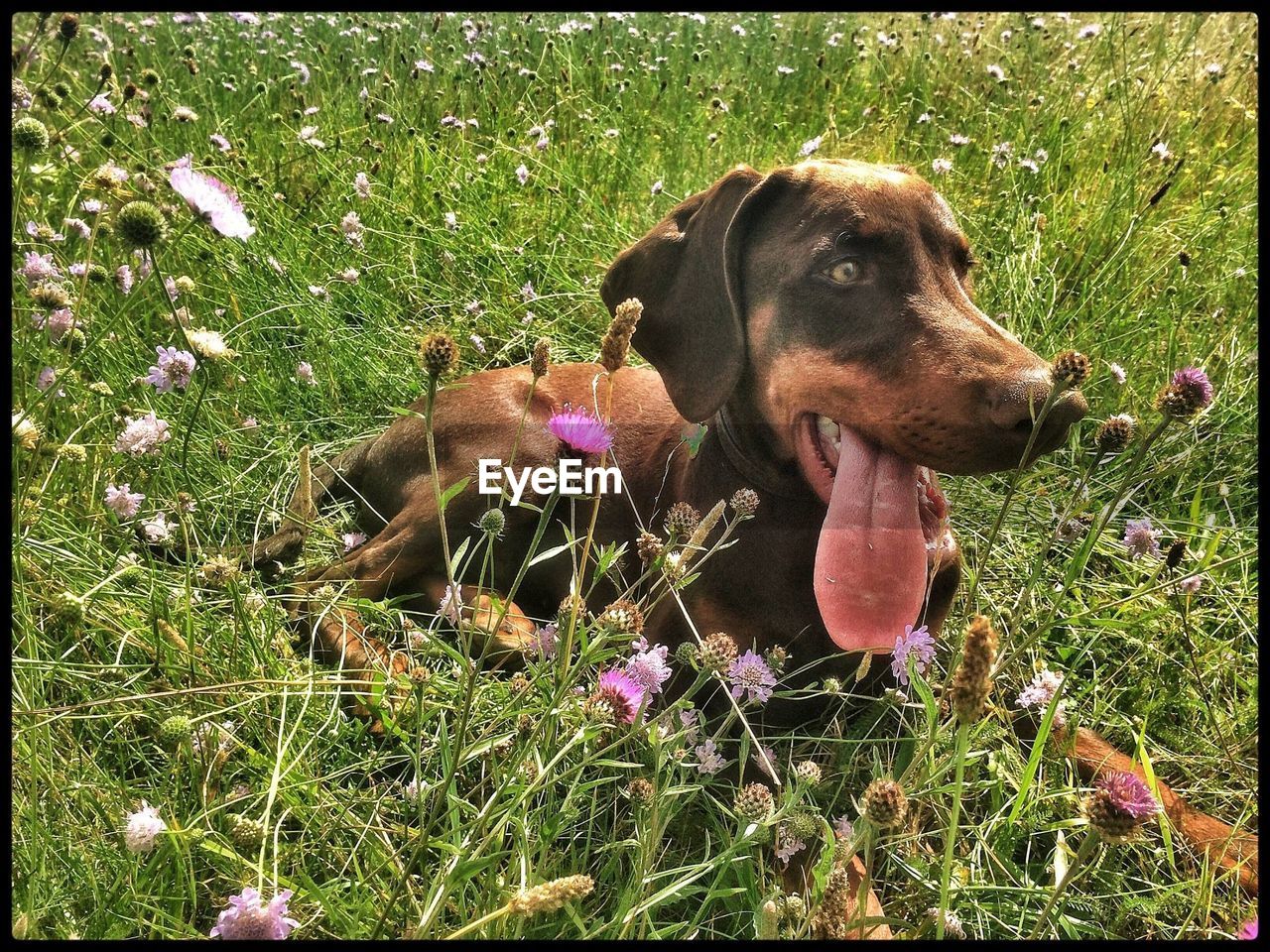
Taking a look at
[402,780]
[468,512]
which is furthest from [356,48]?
[402,780]

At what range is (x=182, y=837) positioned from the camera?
1.40m

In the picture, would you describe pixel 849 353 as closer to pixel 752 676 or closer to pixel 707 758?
pixel 752 676

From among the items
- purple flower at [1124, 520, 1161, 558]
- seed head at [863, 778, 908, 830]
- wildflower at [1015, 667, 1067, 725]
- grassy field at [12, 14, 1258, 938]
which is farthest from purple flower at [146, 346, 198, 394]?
purple flower at [1124, 520, 1161, 558]

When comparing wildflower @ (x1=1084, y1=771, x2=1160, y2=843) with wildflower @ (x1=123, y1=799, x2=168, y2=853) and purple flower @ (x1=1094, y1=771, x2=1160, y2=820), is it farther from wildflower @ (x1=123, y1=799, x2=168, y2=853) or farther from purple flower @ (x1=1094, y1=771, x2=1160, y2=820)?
wildflower @ (x1=123, y1=799, x2=168, y2=853)

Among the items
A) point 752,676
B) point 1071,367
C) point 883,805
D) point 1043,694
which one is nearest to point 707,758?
point 752,676

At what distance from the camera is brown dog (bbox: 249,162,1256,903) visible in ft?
6.12

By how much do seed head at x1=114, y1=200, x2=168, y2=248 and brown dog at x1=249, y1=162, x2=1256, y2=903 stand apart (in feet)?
1.92

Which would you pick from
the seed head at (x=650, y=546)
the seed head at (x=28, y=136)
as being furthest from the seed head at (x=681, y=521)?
the seed head at (x=28, y=136)

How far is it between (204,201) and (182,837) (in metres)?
0.98

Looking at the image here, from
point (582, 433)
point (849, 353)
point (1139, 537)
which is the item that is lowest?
point (1139, 537)

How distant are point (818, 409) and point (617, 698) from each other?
87cm

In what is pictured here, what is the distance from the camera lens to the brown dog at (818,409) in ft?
6.12

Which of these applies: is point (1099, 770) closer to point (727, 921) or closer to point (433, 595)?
point (727, 921)

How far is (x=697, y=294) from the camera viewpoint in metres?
2.29
